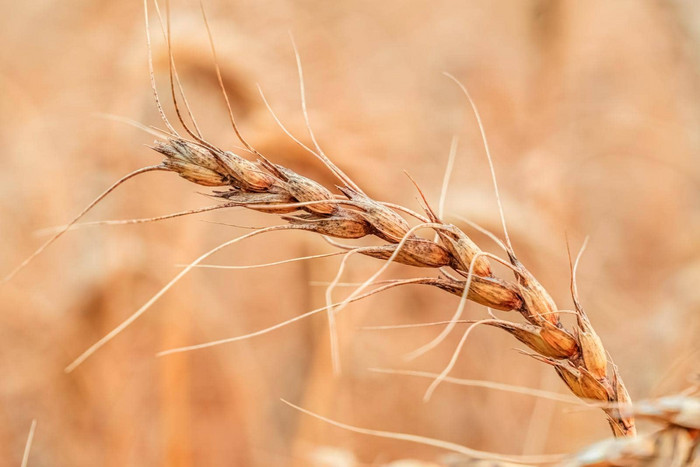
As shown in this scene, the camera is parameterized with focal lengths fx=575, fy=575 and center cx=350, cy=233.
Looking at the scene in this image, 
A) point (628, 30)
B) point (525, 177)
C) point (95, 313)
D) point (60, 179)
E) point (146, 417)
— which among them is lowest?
point (146, 417)

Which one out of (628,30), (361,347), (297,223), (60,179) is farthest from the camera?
(628,30)

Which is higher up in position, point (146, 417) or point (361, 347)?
point (361, 347)

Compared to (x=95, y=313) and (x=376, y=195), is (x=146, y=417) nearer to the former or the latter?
(x=95, y=313)

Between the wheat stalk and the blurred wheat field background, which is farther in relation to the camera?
the blurred wheat field background

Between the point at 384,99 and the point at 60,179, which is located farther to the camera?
the point at 384,99

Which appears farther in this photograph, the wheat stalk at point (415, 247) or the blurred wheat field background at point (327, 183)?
the blurred wheat field background at point (327, 183)

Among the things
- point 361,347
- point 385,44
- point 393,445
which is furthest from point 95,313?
point 385,44

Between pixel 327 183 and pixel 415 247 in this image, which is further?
pixel 327 183

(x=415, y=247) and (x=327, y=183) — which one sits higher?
(x=327, y=183)
